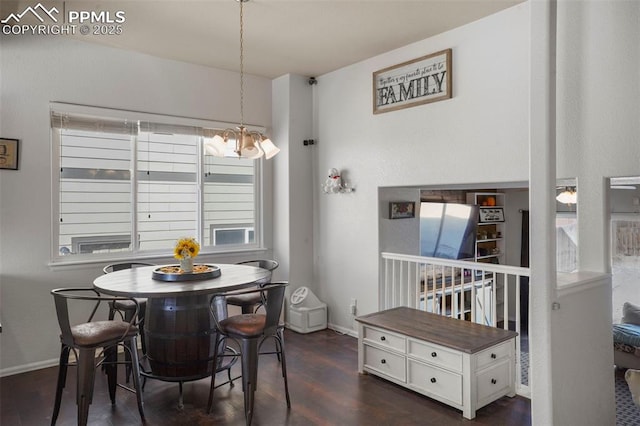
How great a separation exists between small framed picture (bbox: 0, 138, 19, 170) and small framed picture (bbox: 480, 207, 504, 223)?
568cm

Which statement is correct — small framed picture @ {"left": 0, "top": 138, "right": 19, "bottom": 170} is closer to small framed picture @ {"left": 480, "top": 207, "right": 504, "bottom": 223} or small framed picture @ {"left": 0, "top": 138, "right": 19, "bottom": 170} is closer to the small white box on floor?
the small white box on floor

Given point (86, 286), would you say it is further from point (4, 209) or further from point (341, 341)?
point (341, 341)

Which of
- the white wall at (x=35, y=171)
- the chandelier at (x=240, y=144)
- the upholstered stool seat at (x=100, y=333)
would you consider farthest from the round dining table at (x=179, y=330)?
the white wall at (x=35, y=171)

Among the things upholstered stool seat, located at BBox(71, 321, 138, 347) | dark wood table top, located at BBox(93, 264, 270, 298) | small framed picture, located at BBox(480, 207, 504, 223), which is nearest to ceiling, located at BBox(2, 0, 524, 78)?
dark wood table top, located at BBox(93, 264, 270, 298)

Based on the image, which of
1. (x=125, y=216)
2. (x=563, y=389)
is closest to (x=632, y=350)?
(x=563, y=389)

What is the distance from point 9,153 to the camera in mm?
3693

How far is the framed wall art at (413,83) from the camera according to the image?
12.7 ft

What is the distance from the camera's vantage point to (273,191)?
5.38 metres

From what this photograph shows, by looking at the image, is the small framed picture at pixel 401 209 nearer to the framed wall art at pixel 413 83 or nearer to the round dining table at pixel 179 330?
the framed wall art at pixel 413 83

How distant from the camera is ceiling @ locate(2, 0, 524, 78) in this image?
3.35 meters

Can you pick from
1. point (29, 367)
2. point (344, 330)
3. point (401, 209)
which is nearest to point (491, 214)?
point (401, 209)

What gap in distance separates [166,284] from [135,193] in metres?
1.76

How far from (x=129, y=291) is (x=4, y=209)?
5.82 feet

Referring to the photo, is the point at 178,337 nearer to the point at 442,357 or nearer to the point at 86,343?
the point at 86,343
